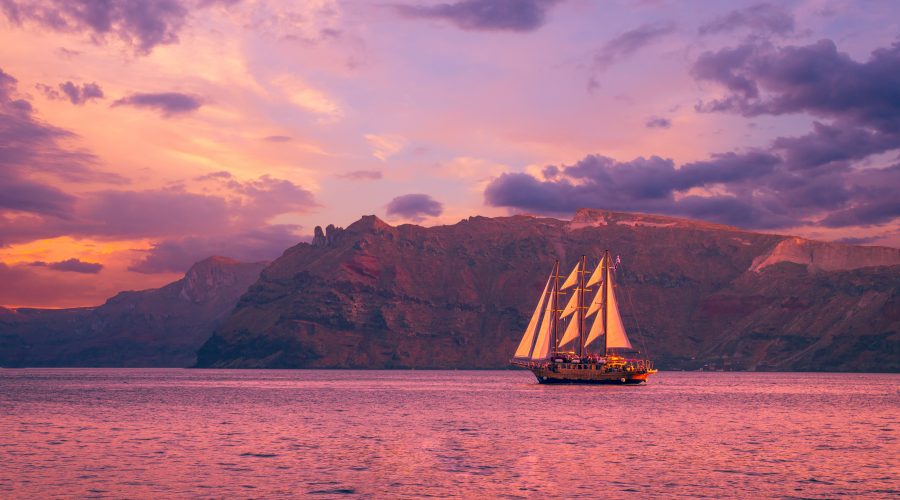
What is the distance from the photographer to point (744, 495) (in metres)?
56.2

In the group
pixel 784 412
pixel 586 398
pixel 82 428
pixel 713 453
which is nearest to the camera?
pixel 713 453

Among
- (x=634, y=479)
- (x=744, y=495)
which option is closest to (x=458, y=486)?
(x=634, y=479)

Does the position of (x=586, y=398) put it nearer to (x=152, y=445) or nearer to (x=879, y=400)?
(x=879, y=400)

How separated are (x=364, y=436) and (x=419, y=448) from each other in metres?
12.5

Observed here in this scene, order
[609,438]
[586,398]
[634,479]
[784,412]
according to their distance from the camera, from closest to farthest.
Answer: [634,479] → [609,438] → [784,412] → [586,398]

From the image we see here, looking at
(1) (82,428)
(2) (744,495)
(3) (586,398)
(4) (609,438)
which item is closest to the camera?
(2) (744,495)

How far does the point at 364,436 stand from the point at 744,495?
143 ft

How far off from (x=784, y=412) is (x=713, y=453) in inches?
2415

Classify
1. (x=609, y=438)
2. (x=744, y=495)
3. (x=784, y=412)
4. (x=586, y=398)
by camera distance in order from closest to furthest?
(x=744, y=495) < (x=609, y=438) < (x=784, y=412) < (x=586, y=398)

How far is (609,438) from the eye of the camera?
90.1m

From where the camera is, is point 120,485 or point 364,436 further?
point 364,436

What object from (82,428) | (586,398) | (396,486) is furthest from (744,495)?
(586,398)

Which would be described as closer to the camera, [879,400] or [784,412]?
[784,412]

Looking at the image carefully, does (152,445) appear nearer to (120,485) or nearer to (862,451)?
(120,485)
